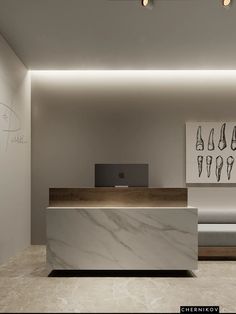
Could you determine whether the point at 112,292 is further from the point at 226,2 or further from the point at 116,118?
the point at 116,118

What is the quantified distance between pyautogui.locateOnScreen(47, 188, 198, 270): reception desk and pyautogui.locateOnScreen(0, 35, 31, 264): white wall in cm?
121

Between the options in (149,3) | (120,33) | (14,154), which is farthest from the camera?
(14,154)

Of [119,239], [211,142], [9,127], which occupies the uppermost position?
[9,127]

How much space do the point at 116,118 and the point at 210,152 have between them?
1825 mm

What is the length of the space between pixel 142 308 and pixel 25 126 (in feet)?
13.9

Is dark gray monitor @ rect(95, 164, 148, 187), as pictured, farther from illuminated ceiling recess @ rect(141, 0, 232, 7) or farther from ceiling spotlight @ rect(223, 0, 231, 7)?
ceiling spotlight @ rect(223, 0, 231, 7)

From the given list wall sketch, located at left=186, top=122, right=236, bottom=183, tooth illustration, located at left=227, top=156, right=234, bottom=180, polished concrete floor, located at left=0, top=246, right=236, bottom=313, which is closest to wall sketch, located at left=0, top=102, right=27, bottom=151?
polished concrete floor, located at left=0, top=246, right=236, bottom=313

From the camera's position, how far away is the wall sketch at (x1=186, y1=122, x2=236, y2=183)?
7266 millimetres

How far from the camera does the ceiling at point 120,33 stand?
15.4 feet

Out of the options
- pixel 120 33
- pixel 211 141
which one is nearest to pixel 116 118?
pixel 211 141

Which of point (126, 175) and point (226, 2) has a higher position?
point (226, 2)

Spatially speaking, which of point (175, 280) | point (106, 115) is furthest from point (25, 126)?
point (175, 280)

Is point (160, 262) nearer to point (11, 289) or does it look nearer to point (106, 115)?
point (11, 289)

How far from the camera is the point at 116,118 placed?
7402 mm
